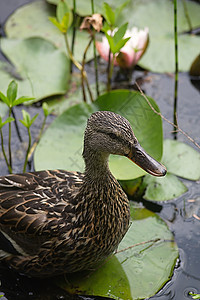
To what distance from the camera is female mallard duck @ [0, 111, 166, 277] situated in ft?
9.45

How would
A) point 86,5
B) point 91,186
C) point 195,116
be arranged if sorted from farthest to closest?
point 86,5, point 195,116, point 91,186

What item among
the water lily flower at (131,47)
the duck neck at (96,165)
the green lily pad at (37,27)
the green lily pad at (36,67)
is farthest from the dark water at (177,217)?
the duck neck at (96,165)

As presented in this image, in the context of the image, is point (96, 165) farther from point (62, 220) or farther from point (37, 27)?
point (37, 27)

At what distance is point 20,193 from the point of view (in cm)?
300

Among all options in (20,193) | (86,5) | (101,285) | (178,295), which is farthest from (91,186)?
(86,5)

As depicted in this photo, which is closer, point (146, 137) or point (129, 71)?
point (146, 137)

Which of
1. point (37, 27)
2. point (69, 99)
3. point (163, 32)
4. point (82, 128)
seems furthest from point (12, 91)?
point (163, 32)

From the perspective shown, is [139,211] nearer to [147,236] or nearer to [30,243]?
[147,236]

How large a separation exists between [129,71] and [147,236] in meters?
1.58

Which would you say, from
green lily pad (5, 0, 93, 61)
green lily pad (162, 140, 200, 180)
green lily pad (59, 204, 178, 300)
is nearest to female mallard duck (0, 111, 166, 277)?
green lily pad (59, 204, 178, 300)

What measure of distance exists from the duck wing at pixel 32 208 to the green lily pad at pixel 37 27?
1.79m

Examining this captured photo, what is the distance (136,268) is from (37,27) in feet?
8.76

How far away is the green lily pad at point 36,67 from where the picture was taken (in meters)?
4.15

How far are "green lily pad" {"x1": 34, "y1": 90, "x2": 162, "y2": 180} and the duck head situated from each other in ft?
2.27
